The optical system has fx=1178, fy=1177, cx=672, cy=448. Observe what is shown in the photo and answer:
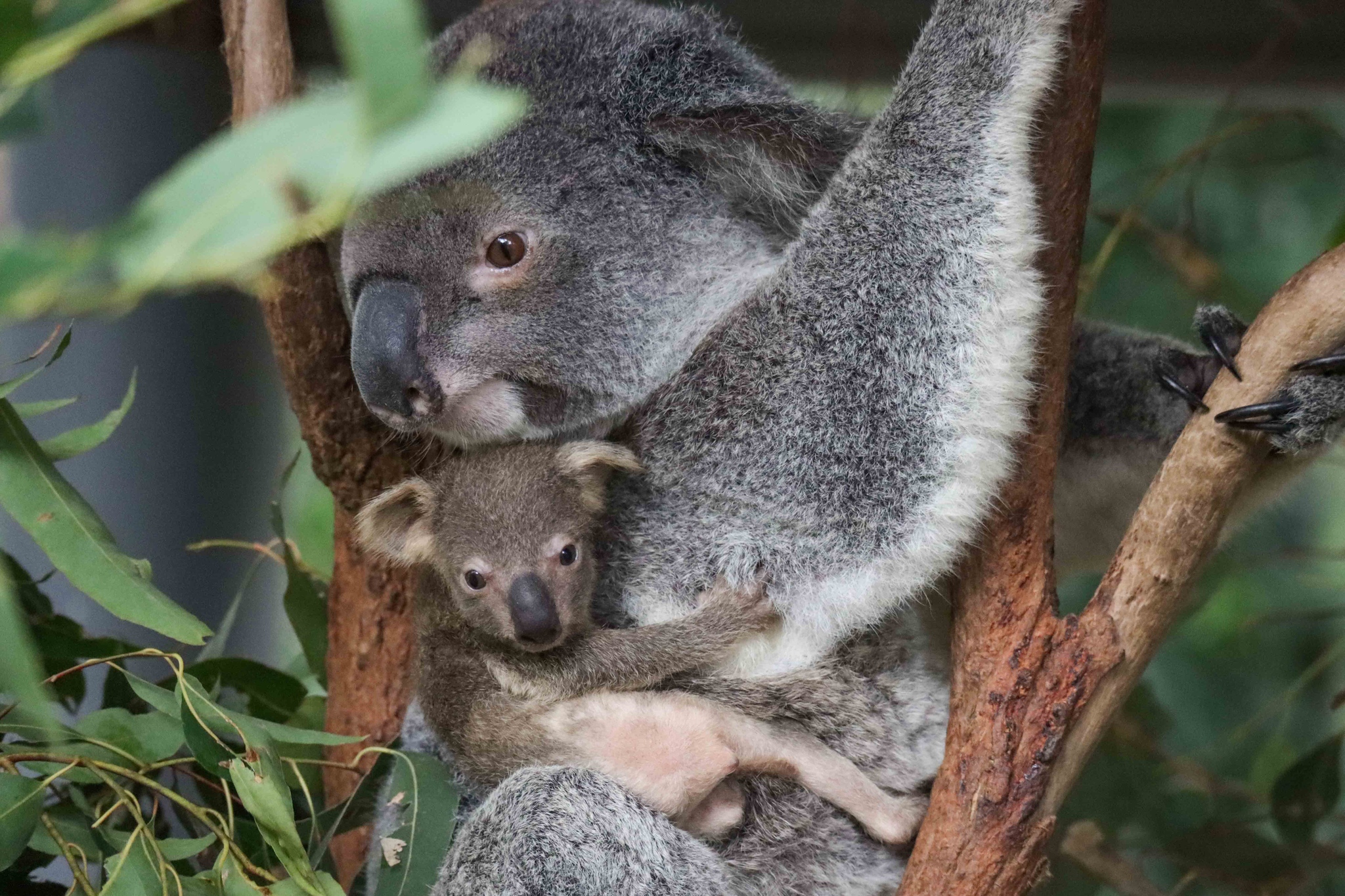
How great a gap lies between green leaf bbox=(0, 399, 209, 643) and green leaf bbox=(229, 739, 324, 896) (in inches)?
7.0

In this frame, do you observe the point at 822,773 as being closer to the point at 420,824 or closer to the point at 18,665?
the point at 420,824

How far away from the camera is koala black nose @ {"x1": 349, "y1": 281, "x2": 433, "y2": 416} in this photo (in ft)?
6.06

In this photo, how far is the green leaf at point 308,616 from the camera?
2.50m

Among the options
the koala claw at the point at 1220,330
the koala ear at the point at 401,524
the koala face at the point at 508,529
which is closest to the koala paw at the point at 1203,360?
the koala claw at the point at 1220,330

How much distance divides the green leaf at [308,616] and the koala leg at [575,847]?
35.4 inches

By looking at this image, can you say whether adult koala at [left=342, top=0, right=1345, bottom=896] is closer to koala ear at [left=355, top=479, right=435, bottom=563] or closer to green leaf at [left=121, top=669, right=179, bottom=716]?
koala ear at [left=355, top=479, right=435, bottom=563]

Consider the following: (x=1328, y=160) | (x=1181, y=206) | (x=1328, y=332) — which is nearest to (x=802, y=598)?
(x=1328, y=332)

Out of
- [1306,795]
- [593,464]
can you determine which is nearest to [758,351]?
[593,464]

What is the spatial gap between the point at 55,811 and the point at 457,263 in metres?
1.04

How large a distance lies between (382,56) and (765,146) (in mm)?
1430

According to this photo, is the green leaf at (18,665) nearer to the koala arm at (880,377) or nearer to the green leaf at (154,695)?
the green leaf at (154,695)

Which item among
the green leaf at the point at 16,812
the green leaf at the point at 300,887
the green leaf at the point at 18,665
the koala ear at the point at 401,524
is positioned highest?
the green leaf at the point at 18,665

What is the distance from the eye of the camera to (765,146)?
1928 mm

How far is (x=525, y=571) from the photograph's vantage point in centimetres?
185
